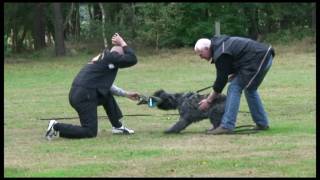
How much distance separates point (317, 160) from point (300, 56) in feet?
87.7

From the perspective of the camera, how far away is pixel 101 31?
144 feet

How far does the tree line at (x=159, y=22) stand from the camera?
42.9 meters

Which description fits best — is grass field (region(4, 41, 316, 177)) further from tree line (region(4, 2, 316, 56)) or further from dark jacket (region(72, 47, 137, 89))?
tree line (region(4, 2, 316, 56))

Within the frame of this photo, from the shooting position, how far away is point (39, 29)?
159ft

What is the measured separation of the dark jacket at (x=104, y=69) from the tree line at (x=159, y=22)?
31.2m

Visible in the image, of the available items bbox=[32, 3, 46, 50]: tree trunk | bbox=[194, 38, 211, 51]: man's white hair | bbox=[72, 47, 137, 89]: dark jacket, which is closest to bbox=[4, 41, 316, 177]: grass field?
bbox=[72, 47, 137, 89]: dark jacket

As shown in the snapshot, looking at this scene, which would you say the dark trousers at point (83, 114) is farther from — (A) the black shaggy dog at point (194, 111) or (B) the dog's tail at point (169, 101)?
(A) the black shaggy dog at point (194, 111)

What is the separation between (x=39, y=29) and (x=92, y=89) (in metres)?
38.1

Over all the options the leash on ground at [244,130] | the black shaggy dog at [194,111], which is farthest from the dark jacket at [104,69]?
the leash on ground at [244,130]

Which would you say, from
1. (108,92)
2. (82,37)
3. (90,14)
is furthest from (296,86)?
(90,14)

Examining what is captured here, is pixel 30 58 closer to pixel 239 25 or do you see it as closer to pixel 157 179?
pixel 239 25

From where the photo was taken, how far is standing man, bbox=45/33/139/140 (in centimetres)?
1098

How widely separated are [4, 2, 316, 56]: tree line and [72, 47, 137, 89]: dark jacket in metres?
31.2

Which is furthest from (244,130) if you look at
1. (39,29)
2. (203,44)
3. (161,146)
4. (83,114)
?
(39,29)
